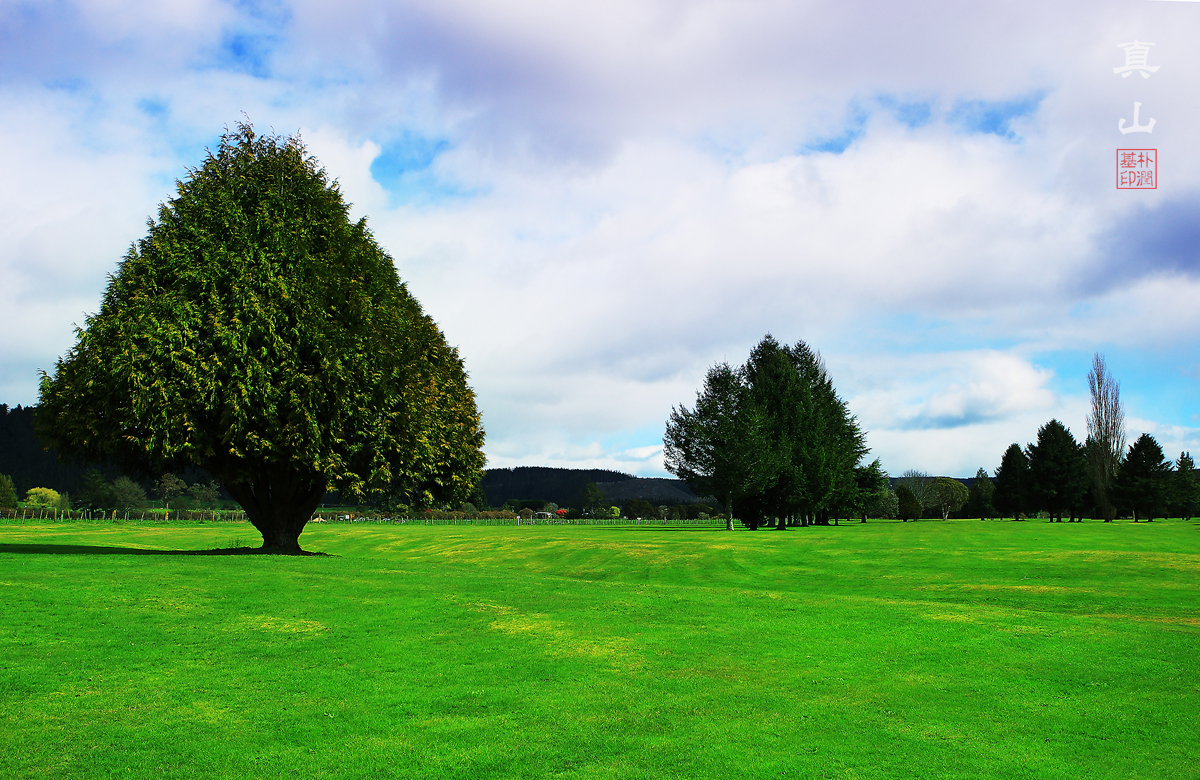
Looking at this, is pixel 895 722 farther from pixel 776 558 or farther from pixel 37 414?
pixel 37 414

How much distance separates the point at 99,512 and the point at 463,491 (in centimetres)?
11714

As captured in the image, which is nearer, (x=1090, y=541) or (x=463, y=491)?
(x=463, y=491)

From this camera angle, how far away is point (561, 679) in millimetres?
11688

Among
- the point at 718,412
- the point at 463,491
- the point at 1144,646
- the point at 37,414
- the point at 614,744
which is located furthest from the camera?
the point at 718,412

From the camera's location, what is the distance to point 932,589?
88.6 ft

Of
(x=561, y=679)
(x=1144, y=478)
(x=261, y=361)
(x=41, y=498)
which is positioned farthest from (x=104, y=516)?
(x=1144, y=478)

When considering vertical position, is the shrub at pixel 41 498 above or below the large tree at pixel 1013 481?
below

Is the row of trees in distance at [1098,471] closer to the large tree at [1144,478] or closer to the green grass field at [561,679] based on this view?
the large tree at [1144,478]

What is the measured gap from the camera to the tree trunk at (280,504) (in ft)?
107

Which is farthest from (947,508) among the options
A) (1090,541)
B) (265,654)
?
(265,654)

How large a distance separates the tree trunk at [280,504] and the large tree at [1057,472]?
110408mm

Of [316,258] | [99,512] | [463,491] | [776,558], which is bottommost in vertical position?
[99,512]

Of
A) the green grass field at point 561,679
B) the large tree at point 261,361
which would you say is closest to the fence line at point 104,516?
the large tree at point 261,361

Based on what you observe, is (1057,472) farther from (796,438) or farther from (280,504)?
(280,504)
